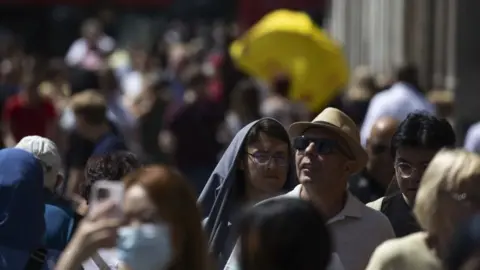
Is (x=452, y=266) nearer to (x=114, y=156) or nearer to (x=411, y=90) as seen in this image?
(x=114, y=156)

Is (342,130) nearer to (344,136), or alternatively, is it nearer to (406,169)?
(344,136)

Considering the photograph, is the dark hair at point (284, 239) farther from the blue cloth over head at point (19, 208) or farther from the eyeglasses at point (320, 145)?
the eyeglasses at point (320, 145)

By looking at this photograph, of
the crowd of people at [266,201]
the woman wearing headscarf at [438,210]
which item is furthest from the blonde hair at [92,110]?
the woman wearing headscarf at [438,210]

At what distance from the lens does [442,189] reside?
570 cm

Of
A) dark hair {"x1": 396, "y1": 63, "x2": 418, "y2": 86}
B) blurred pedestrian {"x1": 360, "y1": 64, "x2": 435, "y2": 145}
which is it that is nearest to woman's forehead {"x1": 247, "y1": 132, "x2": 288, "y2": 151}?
blurred pedestrian {"x1": 360, "y1": 64, "x2": 435, "y2": 145}

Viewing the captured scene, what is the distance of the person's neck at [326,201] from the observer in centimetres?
718

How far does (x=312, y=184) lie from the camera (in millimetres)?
7168

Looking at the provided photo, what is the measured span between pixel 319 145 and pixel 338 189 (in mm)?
222

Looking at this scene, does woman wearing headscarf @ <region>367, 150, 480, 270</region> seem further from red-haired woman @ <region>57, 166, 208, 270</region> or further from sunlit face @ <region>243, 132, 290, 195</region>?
sunlit face @ <region>243, 132, 290, 195</region>

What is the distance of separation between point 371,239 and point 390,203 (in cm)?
70

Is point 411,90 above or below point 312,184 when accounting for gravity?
below

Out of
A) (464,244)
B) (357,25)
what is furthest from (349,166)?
(357,25)

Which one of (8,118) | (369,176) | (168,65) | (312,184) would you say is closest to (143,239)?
(312,184)

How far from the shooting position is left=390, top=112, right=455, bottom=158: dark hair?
7.61 m
